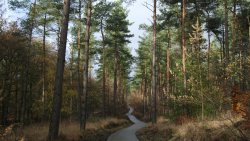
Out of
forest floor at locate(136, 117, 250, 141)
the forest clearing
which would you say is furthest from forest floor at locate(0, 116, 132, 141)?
forest floor at locate(136, 117, 250, 141)

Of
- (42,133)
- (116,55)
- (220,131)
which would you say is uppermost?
(116,55)

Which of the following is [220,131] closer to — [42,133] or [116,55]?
[42,133]

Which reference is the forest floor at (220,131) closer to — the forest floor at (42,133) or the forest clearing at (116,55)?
the forest clearing at (116,55)

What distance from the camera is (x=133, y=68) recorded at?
80688 millimetres

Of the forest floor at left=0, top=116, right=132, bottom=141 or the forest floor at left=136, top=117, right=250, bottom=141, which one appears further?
the forest floor at left=0, top=116, right=132, bottom=141

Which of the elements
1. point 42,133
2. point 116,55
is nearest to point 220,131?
point 42,133

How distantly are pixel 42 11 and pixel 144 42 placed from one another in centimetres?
3586

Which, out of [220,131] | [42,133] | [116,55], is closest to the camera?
[220,131]

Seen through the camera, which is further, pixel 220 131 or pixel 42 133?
pixel 42 133

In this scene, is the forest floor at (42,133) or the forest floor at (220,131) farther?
the forest floor at (42,133)

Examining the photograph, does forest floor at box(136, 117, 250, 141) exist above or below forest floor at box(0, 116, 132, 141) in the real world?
above

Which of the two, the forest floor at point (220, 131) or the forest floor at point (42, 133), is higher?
the forest floor at point (220, 131)

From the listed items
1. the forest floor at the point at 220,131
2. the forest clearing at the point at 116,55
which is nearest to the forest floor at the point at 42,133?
the forest clearing at the point at 116,55

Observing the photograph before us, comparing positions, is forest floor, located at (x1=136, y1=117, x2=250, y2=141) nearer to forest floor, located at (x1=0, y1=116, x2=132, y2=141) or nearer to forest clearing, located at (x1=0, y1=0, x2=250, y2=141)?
forest clearing, located at (x1=0, y1=0, x2=250, y2=141)
